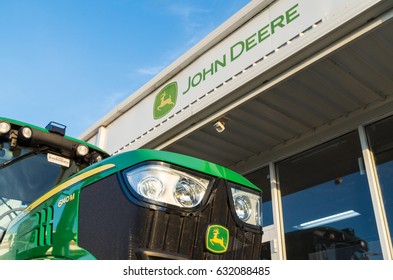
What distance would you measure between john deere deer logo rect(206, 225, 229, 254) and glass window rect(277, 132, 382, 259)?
115 inches

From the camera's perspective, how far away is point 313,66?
4031 millimetres

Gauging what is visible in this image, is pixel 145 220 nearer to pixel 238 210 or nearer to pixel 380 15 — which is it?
pixel 238 210

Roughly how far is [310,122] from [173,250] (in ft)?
12.0

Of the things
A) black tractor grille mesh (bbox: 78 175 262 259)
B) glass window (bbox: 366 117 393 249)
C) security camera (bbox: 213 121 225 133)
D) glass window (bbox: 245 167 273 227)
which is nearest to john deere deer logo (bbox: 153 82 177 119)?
security camera (bbox: 213 121 225 133)

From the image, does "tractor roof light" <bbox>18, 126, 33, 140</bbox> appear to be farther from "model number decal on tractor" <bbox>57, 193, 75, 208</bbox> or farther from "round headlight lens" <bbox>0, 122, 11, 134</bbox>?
"model number decal on tractor" <bbox>57, 193, 75, 208</bbox>

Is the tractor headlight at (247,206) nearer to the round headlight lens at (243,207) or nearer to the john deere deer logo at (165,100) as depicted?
the round headlight lens at (243,207)

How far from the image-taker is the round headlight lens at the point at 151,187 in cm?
180

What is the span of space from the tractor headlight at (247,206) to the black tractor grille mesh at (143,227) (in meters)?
0.08

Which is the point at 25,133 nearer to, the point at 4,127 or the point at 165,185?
the point at 4,127

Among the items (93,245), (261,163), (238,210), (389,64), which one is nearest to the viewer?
(93,245)

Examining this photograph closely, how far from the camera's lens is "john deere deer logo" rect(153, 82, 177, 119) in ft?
18.5

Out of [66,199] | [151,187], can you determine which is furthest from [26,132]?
[151,187]

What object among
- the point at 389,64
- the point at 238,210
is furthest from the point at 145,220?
the point at 389,64

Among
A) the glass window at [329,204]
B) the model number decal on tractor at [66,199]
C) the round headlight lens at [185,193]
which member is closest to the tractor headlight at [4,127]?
the model number decal on tractor at [66,199]
